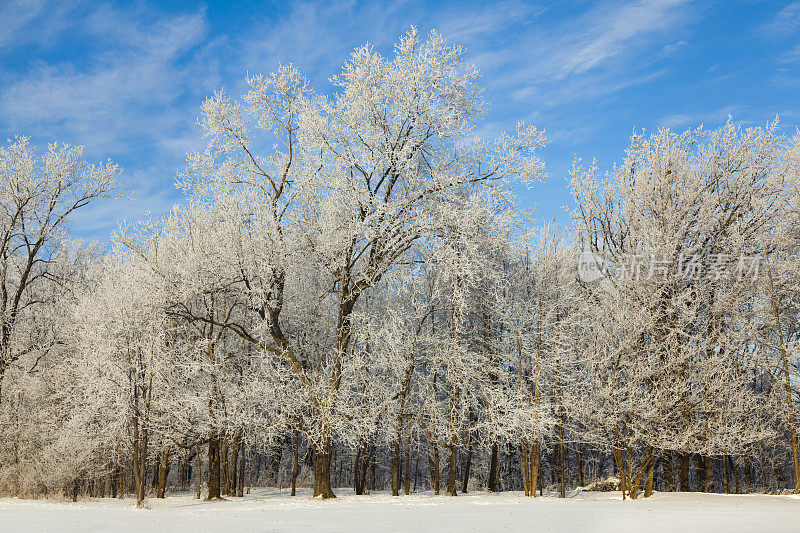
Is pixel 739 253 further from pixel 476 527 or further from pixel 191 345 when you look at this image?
pixel 191 345

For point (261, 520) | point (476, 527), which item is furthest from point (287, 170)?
point (476, 527)

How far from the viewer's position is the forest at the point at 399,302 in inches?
733

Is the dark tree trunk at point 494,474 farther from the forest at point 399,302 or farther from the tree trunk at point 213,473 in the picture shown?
the tree trunk at point 213,473

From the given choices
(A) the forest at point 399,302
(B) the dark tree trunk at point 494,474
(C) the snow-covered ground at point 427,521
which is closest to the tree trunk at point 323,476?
(A) the forest at point 399,302

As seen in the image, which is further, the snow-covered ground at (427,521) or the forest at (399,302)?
the forest at (399,302)

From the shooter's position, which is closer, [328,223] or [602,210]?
[328,223]

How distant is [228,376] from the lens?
65.3 feet

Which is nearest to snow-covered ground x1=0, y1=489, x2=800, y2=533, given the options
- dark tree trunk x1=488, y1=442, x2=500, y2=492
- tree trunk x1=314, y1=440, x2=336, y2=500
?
tree trunk x1=314, y1=440, x2=336, y2=500

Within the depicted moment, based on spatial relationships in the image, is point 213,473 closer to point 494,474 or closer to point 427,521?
point 427,521

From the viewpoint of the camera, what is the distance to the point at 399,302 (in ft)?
79.5

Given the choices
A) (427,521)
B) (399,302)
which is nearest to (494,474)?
(399,302)

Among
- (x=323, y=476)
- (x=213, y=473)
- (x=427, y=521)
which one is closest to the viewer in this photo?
(x=427, y=521)

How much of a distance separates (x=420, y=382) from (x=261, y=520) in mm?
10215

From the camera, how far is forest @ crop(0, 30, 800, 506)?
1862 cm
